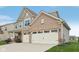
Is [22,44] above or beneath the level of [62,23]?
beneath

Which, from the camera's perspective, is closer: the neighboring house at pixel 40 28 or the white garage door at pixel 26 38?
the neighboring house at pixel 40 28

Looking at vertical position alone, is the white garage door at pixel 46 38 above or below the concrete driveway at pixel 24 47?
above

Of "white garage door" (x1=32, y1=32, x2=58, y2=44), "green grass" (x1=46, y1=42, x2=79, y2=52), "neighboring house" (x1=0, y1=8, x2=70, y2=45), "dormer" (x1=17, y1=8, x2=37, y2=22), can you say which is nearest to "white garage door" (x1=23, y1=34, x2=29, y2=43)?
"neighboring house" (x1=0, y1=8, x2=70, y2=45)

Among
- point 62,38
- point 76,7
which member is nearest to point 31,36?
point 62,38

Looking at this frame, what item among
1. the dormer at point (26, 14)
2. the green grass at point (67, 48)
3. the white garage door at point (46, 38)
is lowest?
the green grass at point (67, 48)

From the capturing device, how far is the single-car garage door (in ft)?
17.5

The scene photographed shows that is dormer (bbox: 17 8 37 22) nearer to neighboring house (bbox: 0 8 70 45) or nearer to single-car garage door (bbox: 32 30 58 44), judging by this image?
neighboring house (bbox: 0 8 70 45)

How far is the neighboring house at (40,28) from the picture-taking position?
207 inches

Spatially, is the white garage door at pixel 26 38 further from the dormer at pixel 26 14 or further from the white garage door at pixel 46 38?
the dormer at pixel 26 14

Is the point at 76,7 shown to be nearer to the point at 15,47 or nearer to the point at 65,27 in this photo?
the point at 65,27

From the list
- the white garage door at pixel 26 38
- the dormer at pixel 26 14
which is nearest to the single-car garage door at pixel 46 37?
the white garage door at pixel 26 38
